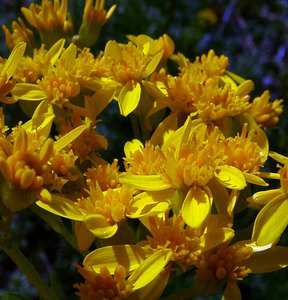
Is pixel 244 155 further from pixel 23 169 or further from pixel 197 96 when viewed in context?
pixel 23 169

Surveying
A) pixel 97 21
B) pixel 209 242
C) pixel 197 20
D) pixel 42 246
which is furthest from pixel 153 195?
pixel 197 20

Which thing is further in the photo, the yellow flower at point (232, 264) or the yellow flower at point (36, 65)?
the yellow flower at point (36, 65)

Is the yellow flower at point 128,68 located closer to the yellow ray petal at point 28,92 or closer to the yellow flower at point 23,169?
the yellow ray petal at point 28,92

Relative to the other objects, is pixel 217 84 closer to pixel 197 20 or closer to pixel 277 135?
pixel 277 135

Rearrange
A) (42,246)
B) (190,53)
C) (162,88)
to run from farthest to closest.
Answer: (190,53) < (42,246) < (162,88)

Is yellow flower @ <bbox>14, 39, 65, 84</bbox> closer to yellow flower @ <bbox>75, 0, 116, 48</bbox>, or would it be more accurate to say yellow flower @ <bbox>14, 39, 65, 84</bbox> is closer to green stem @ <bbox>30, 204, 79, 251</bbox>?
yellow flower @ <bbox>75, 0, 116, 48</bbox>

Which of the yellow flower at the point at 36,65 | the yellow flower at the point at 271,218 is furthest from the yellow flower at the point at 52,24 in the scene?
the yellow flower at the point at 271,218

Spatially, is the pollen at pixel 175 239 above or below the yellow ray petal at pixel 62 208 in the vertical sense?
below
